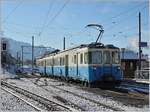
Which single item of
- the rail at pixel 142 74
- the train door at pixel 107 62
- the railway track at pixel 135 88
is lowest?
the railway track at pixel 135 88

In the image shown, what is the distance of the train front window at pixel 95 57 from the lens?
23.1 metres

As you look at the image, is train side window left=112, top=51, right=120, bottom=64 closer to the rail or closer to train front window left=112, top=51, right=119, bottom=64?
train front window left=112, top=51, right=119, bottom=64

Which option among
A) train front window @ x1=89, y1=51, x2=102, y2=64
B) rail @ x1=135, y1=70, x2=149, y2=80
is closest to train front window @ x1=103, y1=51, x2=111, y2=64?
train front window @ x1=89, y1=51, x2=102, y2=64

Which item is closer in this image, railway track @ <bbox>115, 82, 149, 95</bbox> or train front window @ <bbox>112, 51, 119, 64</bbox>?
railway track @ <bbox>115, 82, 149, 95</bbox>

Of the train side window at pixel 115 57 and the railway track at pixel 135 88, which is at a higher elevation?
the train side window at pixel 115 57

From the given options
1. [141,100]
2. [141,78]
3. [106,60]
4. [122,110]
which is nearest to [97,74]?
[106,60]

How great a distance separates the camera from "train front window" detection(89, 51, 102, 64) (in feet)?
75.9

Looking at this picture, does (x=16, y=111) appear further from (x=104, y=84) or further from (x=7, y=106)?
(x=104, y=84)

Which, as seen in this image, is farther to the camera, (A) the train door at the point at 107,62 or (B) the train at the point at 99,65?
(A) the train door at the point at 107,62

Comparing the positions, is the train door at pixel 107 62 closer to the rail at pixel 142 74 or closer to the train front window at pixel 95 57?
the train front window at pixel 95 57

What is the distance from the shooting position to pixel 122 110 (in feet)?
42.2

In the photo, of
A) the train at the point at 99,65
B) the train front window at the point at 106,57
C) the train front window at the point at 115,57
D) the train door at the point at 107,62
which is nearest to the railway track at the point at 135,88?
the train at the point at 99,65

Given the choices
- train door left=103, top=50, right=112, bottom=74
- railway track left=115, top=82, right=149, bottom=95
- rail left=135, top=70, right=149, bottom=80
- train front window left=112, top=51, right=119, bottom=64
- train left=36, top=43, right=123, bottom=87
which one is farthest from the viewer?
rail left=135, top=70, right=149, bottom=80

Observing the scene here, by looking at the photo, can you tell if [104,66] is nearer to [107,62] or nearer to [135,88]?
[107,62]
